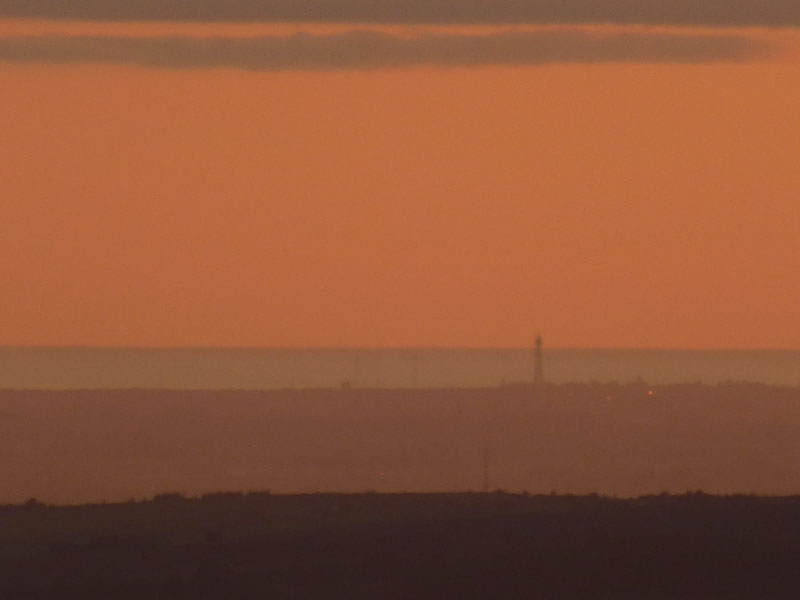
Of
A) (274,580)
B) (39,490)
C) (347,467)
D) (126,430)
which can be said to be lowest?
(274,580)

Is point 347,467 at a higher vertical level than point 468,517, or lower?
higher

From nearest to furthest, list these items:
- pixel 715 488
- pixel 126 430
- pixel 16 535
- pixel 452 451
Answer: pixel 16 535, pixel 715 488, pixel 452 451, pixel 126 430

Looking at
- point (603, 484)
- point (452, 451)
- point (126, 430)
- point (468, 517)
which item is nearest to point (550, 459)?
point (452, 451)

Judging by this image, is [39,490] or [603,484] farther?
[603,484]

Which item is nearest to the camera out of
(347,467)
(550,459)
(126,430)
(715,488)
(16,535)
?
(16,535)

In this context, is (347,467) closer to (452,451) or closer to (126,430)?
(452,451)

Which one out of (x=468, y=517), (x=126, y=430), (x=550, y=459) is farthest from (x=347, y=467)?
(x=468, y=517)
